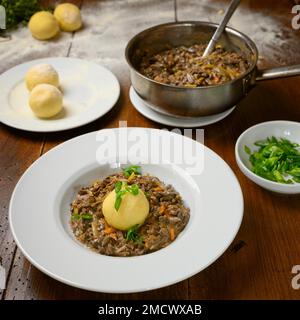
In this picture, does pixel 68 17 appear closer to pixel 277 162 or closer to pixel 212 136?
pixel 212 136

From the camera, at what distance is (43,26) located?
174 cm

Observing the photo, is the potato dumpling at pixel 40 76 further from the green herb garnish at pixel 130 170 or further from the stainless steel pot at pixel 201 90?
the green herb garnish at pixel 130 170

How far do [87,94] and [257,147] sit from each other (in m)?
0.58

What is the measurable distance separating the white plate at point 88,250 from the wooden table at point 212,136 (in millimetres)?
85

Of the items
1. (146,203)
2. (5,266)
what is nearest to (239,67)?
(146,203)

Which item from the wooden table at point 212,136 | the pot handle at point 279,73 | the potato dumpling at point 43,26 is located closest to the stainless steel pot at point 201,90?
the pot handle at point 279,73

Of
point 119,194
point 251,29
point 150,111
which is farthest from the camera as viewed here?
point 251,29

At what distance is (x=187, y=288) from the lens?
903 mm

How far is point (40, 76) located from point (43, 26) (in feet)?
1.44

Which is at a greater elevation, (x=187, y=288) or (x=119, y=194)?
(x=119, y=194)

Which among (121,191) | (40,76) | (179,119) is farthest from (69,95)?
(121,191)

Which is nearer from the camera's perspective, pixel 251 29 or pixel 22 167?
pixel 22 167

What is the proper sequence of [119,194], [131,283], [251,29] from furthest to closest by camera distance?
[251,29] < [119,194] < [131,283]

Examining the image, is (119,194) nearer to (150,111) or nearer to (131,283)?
(131,283)
